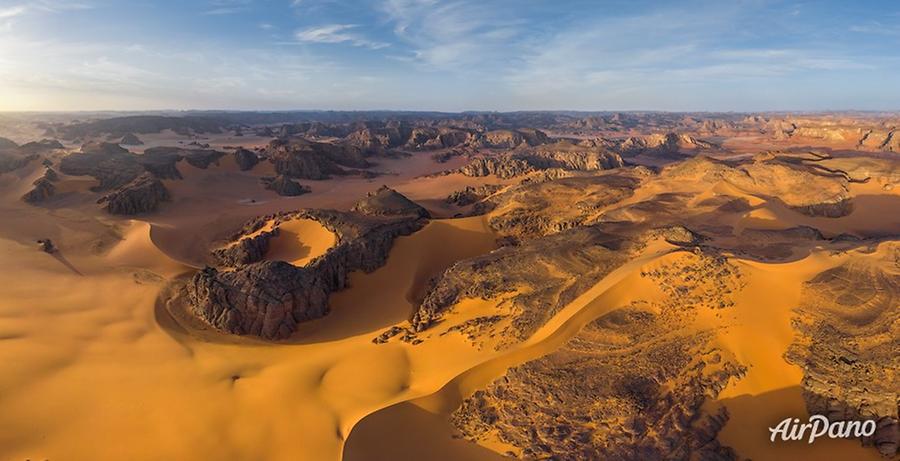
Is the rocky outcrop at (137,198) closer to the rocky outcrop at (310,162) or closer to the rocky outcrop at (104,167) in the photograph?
the rocky outcrop at (104,167)

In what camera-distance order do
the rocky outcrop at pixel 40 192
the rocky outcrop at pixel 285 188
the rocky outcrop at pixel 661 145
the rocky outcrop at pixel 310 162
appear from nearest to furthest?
the rocky outcrop at pixel 40 192 < the rocky outcrop at pixel 285 188 < the rocky outcrop at pixel 310 162 < the rocky outcrop at pixel 661 145

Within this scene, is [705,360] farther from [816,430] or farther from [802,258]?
[802,258]

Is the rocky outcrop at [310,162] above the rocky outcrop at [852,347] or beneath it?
above

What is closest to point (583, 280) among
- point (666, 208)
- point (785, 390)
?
point (785, 390)

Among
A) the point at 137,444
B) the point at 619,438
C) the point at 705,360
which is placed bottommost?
the point at 137,444

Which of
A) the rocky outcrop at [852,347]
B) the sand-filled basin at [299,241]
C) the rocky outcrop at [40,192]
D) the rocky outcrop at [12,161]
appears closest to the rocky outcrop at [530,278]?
the rocky outcrop at [852,347]

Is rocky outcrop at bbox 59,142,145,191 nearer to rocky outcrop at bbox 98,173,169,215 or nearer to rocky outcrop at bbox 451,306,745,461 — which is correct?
rocky outcrop at bbox 98,173,169,215

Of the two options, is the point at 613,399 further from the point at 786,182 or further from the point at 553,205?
the point at 786,182

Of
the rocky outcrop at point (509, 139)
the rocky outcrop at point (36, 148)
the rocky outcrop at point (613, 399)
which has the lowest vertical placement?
the rocky outcrop at point (613, 399)
